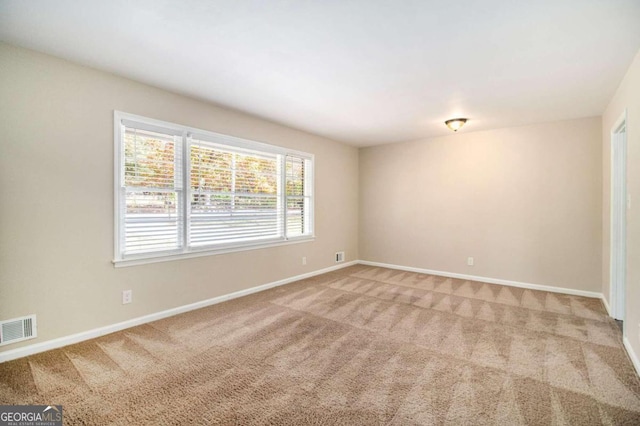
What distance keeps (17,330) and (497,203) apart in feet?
19.7

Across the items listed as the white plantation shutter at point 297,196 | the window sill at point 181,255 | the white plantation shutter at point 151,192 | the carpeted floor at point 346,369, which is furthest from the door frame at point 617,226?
the white plantation shutter at point 151,192

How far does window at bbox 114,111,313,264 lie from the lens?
A: 3.09 metres

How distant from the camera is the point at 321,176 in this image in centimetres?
552

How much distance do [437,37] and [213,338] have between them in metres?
3.23

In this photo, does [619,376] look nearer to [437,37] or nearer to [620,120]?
[620,120]

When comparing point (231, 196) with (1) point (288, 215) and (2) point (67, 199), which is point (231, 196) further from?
(2) point (67, 199)

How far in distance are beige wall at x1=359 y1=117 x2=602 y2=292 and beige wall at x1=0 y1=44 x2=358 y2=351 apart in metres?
3.83

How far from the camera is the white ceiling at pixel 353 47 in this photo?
76.9 inches

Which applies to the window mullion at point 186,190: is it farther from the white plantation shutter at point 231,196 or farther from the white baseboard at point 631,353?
the white baseboard at point 631,353

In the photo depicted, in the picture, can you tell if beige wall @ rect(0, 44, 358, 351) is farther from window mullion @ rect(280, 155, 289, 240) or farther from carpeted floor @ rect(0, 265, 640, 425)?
window mullion @ rect(280, 155, 289, 240)

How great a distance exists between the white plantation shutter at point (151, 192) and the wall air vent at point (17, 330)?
881 millimetres

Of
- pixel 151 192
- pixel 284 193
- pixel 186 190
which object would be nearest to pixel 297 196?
pixel 284 193

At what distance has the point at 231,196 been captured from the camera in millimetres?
4043

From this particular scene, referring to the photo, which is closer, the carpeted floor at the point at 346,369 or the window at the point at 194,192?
the carpeted floor at the point at 346,369
